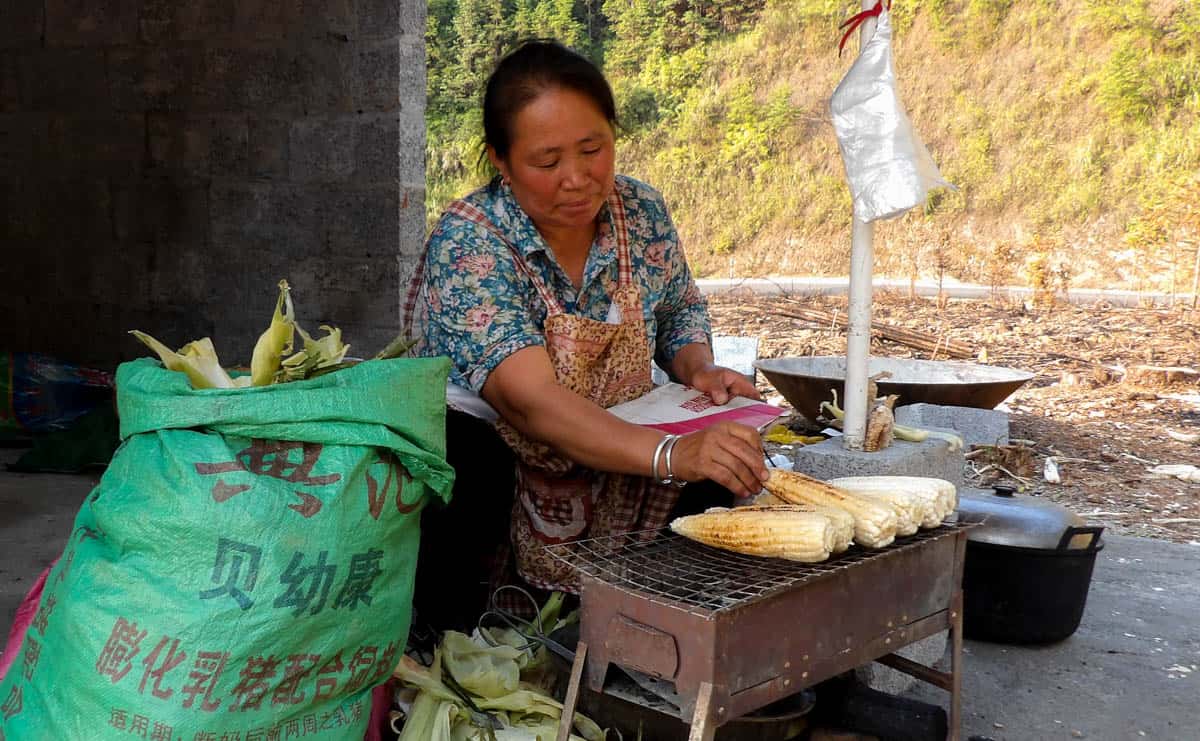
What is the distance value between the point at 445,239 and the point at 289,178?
3242mm

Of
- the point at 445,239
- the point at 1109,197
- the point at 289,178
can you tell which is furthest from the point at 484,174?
the point at 1109,197

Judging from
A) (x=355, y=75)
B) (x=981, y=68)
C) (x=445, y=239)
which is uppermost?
(x=981, y=68)

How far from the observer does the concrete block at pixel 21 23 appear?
22.1 feet

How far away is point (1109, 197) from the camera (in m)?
19.2

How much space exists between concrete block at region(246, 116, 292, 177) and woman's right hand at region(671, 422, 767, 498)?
4.16 m

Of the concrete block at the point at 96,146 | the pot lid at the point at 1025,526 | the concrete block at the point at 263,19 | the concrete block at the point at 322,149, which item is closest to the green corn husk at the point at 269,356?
the pot lid at the point at 1025,526

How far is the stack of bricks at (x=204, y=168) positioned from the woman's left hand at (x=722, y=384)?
9.01 ft

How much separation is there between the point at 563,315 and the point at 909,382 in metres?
3.62

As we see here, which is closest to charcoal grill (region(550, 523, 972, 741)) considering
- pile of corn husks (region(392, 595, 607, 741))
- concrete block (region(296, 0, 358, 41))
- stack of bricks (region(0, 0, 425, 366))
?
pile of corn husks (region(392, 595, 607, 741))

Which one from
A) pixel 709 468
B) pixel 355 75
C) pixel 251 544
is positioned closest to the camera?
pixel 251 544

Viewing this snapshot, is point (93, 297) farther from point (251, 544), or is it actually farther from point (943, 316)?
point (943, 316)

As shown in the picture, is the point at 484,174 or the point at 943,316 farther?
the point at 943,316

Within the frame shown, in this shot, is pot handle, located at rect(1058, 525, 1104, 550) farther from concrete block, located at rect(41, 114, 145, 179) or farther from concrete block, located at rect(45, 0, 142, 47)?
concrete block, located at rect(45, 0, 142, 47)

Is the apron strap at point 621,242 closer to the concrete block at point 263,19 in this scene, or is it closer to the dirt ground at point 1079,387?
the concrete block at point 263,19
